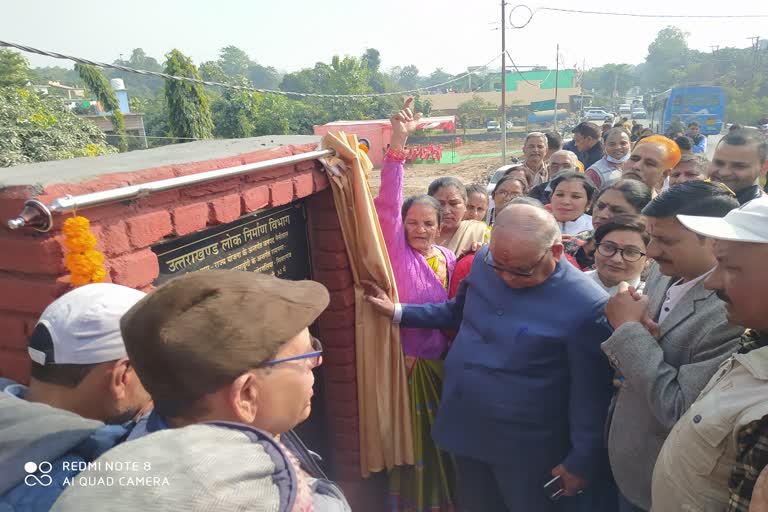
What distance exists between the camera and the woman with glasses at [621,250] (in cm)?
216

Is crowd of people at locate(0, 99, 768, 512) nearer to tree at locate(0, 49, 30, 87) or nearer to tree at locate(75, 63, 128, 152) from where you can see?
tree at locate(75, 63, 128, 152)

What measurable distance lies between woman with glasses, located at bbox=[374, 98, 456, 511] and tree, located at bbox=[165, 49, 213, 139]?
21.1m

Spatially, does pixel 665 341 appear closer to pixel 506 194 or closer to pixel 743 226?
pixel 743 226

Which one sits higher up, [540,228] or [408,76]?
[408,76]

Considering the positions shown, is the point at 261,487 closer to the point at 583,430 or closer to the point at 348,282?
the point at 583,430

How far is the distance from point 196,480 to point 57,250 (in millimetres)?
Answer: 786

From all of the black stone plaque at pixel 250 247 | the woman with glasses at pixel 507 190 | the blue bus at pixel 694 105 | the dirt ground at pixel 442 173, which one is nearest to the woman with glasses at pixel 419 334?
the black stone plaque at pixel 250 247

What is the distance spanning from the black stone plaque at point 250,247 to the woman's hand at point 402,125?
58 cm

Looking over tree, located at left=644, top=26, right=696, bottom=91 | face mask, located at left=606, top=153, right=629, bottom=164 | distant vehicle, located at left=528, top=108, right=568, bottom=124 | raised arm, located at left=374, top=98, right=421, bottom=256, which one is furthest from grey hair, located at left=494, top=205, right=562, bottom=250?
tree, located at left=644, top=26, right=696, bottom=91

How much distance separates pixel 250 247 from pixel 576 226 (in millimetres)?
2190

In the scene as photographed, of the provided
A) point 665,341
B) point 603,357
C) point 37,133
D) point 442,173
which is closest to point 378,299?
point 603,357

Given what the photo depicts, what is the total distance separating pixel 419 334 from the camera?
8.63ft

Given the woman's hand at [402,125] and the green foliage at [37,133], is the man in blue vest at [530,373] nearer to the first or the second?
the woman's hand at [402,125]

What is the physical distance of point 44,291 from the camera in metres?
1.22
